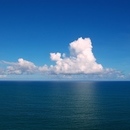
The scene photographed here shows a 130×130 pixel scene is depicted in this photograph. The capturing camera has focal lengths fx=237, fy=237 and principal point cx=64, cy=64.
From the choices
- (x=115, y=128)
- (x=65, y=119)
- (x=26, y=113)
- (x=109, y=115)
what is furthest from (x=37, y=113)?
(x=115, y=128)

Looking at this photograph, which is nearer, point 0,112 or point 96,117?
point 96,117

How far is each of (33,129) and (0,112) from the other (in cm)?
4008

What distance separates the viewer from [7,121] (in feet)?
352

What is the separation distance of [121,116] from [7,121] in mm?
56126

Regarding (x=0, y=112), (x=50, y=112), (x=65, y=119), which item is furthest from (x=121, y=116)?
(x=0, y=112)

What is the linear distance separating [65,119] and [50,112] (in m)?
19.0

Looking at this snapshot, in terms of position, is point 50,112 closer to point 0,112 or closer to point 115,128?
point 0,112

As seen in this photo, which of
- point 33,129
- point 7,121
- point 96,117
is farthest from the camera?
point 96,117

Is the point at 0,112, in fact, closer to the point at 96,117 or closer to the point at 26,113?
the point at 26,113

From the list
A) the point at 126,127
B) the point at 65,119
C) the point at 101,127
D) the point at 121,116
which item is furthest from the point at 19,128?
the point at 121,116

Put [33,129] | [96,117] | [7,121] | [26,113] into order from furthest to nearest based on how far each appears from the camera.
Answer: [26,113] → [96,117] → [7,121] → [33,129]

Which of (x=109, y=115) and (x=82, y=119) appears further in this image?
(x=109, y=115)

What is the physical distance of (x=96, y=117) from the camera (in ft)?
383

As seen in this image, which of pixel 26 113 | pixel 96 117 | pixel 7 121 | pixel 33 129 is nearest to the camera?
pixel 33 129
